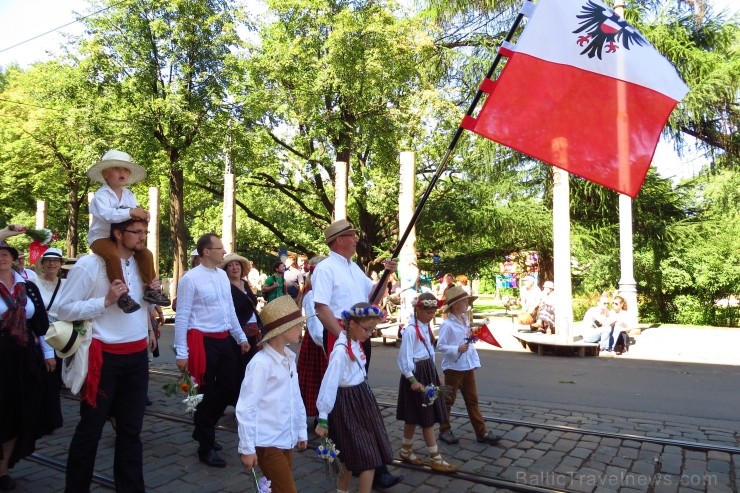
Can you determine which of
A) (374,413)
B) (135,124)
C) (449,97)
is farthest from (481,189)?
(374,413)

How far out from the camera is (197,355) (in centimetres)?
503

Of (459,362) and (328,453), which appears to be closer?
(328,453)

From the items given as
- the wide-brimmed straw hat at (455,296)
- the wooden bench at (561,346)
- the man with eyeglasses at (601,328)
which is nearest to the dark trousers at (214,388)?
the wide-brimmed straw hat at (455,296)

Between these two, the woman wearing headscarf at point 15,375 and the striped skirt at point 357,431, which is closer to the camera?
the striped skirt at point 357,431

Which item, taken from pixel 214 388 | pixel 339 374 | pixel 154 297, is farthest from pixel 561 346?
pixel 154 297

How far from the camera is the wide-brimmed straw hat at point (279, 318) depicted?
3.57 metres

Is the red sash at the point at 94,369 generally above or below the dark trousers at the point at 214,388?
above

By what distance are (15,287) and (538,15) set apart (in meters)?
4.78

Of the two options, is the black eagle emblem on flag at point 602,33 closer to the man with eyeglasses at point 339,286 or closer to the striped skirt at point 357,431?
the man with eyeglasses at point 339,286

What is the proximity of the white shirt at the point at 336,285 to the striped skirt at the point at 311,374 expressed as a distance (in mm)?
817

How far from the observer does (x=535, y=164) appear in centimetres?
2027

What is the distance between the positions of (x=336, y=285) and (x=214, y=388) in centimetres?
152

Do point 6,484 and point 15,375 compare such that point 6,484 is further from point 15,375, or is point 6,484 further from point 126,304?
point 126,304

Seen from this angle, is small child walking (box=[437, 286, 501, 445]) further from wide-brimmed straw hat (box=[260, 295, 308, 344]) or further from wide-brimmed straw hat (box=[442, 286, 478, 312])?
wide-brimmed straw hat (box=[260, 295, 308, 344])
